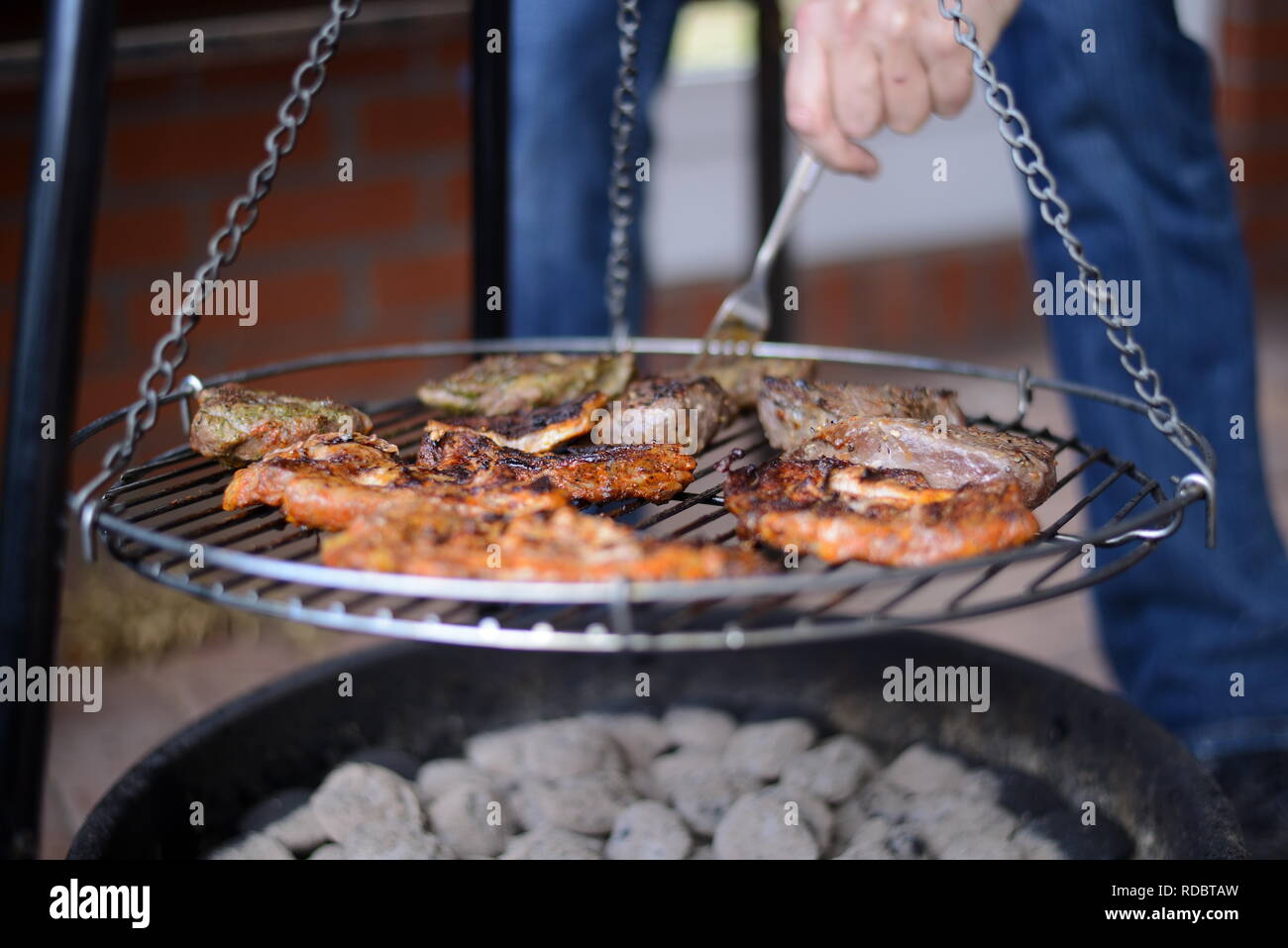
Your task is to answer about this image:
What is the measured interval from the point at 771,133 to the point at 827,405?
1.92m

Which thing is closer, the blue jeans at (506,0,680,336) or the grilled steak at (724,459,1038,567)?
the grilled steak at (724,459,1038,567)

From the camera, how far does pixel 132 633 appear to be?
123 inches

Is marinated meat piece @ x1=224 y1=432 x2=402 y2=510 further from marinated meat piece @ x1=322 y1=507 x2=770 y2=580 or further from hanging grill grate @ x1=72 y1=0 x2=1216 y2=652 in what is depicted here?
marinated meat piece @ x1=322 y1=507 x2=770 y2=580

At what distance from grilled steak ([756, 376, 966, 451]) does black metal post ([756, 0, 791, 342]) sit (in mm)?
1498

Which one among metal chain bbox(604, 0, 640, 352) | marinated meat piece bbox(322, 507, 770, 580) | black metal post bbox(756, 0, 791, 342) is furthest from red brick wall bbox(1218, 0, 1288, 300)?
marinated meat piece bbox(322, 507, 770, 580)

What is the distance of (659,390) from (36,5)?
6.21 feet

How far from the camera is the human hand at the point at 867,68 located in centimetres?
186

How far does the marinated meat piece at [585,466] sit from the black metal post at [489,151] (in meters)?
0.54

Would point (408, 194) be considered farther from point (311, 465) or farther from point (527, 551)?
point (527, 551)

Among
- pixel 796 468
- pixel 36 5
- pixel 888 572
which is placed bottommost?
pixel 888 572

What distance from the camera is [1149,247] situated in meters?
2.44

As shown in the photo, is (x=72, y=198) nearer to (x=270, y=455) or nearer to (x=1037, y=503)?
(x=270, y=455)

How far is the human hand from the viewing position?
1859 millimetres
